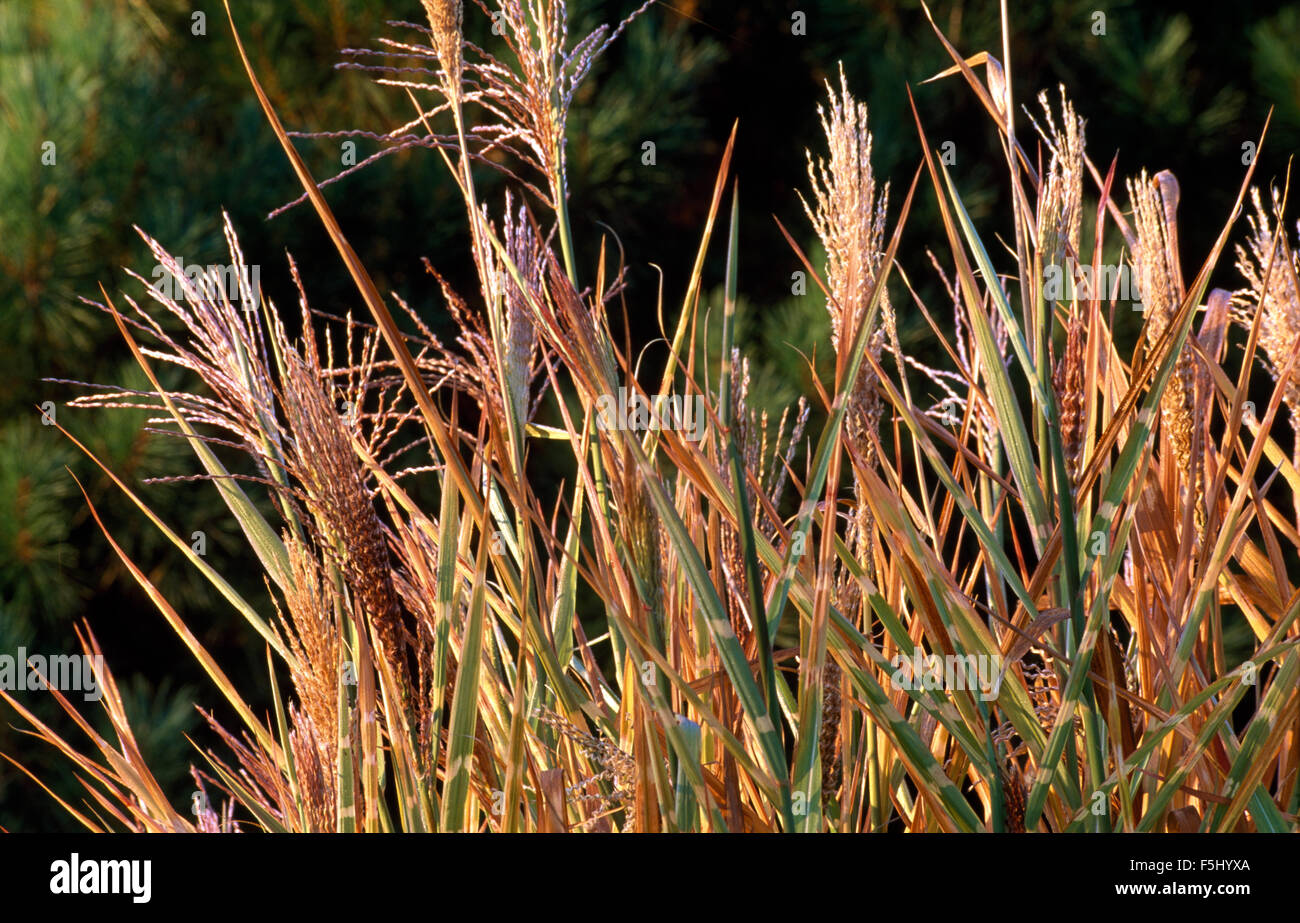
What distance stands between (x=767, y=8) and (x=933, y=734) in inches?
105

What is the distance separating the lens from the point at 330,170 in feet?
8.55

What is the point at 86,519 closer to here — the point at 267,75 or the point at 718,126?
the point at 267,75

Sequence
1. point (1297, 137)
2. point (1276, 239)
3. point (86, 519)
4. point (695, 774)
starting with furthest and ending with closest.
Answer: point (1297, 137) < point (86, 519) < point (1276, 239) < point (695, 774)

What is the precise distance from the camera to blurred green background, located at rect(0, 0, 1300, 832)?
2.29 m

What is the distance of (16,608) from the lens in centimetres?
228

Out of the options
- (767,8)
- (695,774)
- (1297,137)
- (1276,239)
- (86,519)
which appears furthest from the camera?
(767,8)

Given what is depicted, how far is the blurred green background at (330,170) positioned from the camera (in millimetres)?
2295

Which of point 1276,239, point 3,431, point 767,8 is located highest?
point 767,8
